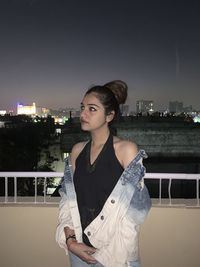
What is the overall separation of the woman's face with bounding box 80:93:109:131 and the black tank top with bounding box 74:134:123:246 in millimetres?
99

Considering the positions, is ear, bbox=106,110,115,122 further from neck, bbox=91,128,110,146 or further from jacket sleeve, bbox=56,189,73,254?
jacket sleeve, bbox=56,189,73,254

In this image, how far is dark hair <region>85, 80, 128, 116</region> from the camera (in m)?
1.35

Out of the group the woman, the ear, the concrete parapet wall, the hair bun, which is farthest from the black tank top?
the concrete parapet wall

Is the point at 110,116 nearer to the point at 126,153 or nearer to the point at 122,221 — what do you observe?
the point at 126,153

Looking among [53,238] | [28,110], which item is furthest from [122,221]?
[28,110]

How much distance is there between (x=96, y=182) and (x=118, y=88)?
1.51ft

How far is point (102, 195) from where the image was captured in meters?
1.27

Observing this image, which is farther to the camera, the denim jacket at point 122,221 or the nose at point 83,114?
the nose at point 83,114

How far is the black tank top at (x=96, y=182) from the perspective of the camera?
4.15ft

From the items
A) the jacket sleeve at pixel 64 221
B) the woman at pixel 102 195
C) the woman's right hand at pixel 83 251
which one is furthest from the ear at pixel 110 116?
the woman's right hand at pixel 83 251

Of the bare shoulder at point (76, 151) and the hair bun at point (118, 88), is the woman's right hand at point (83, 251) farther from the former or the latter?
the hair bun at point (118, 88)

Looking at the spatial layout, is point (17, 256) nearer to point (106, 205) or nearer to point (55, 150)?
point (106, 205)

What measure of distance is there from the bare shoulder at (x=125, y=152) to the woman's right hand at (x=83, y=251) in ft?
1.24

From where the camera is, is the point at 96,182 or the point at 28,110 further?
the point at 28,110
